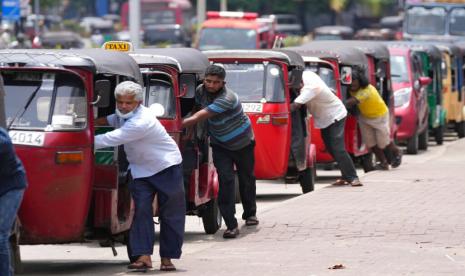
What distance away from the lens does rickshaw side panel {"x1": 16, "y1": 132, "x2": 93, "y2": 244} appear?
10.2 meters

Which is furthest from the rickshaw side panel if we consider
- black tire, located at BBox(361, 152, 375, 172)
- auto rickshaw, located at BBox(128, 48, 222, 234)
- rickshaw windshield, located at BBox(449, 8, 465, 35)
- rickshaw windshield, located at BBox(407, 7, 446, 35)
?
rickshaw windshield, located at BBox(449, 8, 465, 35)

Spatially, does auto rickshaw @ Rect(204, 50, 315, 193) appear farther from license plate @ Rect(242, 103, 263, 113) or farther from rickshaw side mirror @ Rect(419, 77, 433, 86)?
rickshaw side mirror @ Rect(419, 77, 433, 86)

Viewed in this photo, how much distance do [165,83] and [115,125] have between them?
2107 mm

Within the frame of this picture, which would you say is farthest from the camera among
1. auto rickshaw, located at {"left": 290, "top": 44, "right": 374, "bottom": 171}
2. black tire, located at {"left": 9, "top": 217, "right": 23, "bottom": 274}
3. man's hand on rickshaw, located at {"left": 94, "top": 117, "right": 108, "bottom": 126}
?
auto rickshaw, located at {"left": 290, "top": 44, "right": 374, "bottom": 171}

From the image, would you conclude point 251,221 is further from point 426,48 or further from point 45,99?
point 426,48

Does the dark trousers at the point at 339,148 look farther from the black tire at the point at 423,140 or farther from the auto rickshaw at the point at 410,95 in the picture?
the black tire at the point at 423,140

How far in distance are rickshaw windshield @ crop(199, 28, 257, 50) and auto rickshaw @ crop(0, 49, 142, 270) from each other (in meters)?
32.7

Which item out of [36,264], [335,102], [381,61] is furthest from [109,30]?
[36,264]

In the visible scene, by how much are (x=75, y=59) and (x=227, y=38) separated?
112 feet

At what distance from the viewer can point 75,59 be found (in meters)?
10.6

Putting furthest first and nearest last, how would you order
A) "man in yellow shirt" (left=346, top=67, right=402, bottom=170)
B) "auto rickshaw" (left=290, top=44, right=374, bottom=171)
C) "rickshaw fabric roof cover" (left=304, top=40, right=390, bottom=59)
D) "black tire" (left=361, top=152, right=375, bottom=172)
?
"rickshaw fabric roof cover" (left=304, top=40, right=390, bottom=59)
"black tire" (left=361, top=152, right=375, bottom=172)
"auto rickshaw" (left=290, top=44, right=374, bottom=171)
"man in yellow shirt" (left=346, top=67, right=402, bottom=170)

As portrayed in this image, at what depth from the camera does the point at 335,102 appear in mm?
17578

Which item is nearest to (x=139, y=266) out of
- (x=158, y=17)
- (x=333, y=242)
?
Result: (x=333, y=242)

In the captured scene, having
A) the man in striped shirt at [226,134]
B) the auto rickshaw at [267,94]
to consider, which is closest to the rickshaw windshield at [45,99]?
the man in striped shirt at [226,134]
